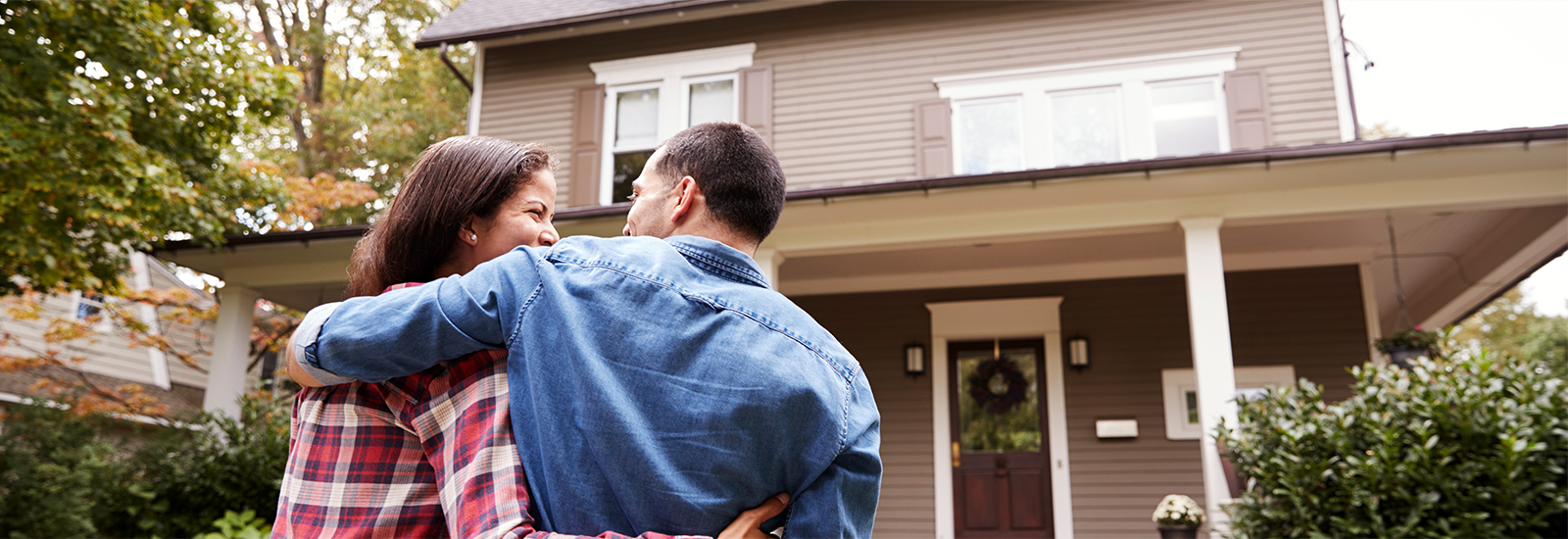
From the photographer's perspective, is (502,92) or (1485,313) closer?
(502,92)

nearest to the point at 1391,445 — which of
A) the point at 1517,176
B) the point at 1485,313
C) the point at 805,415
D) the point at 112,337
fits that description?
the point at 1517,176

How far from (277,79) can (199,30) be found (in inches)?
27.5

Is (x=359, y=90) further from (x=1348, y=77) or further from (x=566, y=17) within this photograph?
(x=1348, y=77)

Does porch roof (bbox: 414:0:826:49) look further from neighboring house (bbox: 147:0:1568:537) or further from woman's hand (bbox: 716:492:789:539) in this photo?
woman's hand (bbox: 716:492:789:539)

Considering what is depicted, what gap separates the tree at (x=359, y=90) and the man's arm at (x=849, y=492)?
→ 597 inches

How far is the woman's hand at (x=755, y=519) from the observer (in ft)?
3.58

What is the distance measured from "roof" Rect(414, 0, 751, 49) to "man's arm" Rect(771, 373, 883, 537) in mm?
8380

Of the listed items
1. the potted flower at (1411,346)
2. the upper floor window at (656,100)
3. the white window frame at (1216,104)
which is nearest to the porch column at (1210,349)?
the potted flower at (1411,346)

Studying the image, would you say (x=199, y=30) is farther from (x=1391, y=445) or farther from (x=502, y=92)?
(x=1391, y=445)

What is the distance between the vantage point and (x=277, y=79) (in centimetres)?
813

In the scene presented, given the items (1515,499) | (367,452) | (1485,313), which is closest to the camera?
(367,452)

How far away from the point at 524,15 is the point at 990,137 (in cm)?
505

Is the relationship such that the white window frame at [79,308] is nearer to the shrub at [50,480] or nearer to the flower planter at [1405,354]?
the shrub at [50,480]

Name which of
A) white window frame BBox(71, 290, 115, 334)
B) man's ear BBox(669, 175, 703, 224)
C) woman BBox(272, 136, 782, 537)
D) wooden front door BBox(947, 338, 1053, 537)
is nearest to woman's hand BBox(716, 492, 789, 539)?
→ woman BBox(272, 136, 782, 537)
